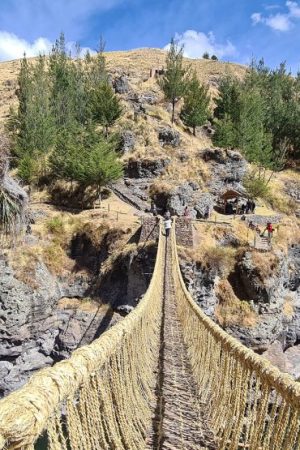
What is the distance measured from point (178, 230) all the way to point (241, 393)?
60.4ft

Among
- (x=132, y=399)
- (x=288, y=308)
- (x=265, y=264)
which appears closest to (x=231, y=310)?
(x=265, y=264)

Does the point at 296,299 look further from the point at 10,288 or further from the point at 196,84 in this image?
the point at 196,84

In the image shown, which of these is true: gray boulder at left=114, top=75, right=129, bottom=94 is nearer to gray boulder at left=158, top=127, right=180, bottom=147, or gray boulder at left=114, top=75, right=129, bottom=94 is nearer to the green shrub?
gray boulder at left=158, top=127, right=180, bottom=147

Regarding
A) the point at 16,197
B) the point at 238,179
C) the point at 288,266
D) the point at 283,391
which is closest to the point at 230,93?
the point at 238,179

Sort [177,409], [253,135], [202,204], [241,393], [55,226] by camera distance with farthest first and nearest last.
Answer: [253,135] → [202,204] → [55,226] → [177,409] → [241,393]

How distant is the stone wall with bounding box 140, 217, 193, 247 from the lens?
21.6 meters

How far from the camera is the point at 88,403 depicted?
2.48 m

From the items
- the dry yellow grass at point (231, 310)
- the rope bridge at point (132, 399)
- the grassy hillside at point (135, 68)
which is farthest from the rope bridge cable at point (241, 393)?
the grassy hillside at point (135, 68)

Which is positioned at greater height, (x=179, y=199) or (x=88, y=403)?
(x=179, y=199)

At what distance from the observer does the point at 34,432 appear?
1.55m

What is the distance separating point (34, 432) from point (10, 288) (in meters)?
19.6

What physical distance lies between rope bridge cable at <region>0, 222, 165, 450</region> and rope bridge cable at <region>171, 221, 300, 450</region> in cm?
74

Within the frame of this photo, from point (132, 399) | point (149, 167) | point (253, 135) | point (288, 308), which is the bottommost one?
point (288, 308)

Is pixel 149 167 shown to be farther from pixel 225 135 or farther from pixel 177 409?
pixel 177 409
